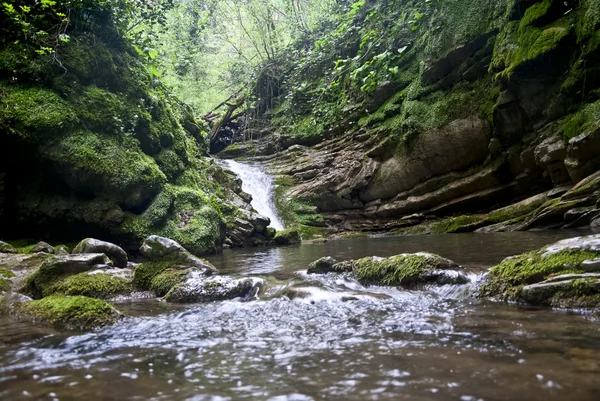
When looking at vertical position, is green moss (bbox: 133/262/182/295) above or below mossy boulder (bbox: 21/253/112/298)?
below

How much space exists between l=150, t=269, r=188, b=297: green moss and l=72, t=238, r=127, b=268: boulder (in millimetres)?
1468

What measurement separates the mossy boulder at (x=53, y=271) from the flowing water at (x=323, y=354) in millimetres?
1457

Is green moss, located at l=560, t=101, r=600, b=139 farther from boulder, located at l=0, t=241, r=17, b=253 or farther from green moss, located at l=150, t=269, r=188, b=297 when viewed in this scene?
boulder, located at l=0, t=241, r=17, b=253

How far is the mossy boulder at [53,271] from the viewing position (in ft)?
18.1

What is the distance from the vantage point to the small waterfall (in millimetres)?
19009

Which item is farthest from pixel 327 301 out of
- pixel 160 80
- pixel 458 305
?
pixel 160 80

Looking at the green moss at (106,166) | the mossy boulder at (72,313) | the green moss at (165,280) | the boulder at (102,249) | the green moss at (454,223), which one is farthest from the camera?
the green moss at (454,223)

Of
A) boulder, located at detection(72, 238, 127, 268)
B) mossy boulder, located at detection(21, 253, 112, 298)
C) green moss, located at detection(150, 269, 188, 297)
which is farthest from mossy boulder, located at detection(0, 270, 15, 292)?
green moss, located at detection(150, 269, 188, 297)

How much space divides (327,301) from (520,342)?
2.22 metres

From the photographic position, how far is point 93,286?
5.62m

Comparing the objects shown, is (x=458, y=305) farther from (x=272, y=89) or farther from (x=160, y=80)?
(x=272, y=89)

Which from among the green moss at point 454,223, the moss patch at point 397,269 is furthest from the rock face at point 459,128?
the moss patch at point 397,269

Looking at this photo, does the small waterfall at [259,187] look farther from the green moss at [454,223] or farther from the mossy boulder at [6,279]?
the mossy boulder at [6,279]

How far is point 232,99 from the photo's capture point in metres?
27.0
